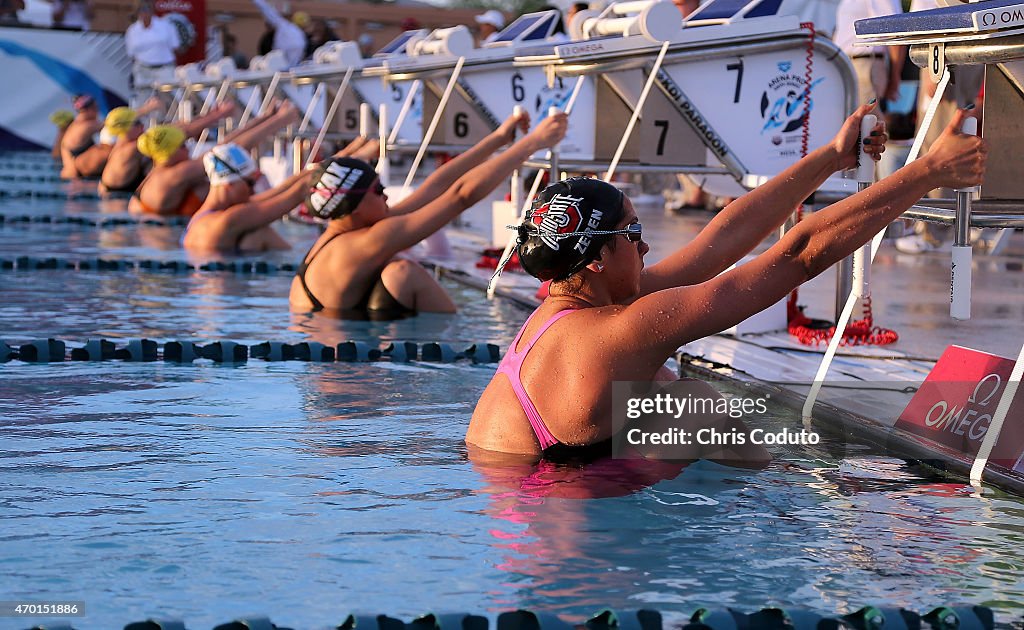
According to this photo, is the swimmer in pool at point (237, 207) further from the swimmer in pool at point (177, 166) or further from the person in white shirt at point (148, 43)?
the person in white shirt at point (148, 43)

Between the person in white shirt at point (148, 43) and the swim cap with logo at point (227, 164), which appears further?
the person in white shirt at point (148, 43)

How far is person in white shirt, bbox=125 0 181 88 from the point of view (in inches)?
844

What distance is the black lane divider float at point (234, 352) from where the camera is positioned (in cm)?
557

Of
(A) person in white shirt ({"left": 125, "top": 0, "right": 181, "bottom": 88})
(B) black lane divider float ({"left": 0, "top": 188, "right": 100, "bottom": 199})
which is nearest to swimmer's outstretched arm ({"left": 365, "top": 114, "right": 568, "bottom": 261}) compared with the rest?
(B) black lane divider float ({"left": 0, "top": 188, "right": 100, "bottom": 199})

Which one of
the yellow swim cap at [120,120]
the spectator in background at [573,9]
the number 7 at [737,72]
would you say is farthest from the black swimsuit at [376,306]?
the yellow swim cap at [120,120]

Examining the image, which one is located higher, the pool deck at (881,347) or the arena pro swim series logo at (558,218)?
the arena pro swim series logo at (558,218)

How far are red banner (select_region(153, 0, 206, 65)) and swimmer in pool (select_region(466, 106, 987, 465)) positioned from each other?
20.0m

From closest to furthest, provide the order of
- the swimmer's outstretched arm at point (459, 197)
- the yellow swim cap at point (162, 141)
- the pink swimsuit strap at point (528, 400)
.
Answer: the pink swimsuit strap at point (528, 400) < the swimmer's outstretched arm at point (459, 197) < the yellow swim cap at point (162, 141)

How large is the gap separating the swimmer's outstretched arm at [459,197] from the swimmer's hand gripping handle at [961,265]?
2.11m

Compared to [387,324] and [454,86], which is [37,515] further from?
[454,86]

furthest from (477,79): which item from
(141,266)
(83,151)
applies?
(83,151)

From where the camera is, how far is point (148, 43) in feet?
70.4

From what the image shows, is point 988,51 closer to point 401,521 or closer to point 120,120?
point 401,521

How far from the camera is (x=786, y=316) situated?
6.27 metres
